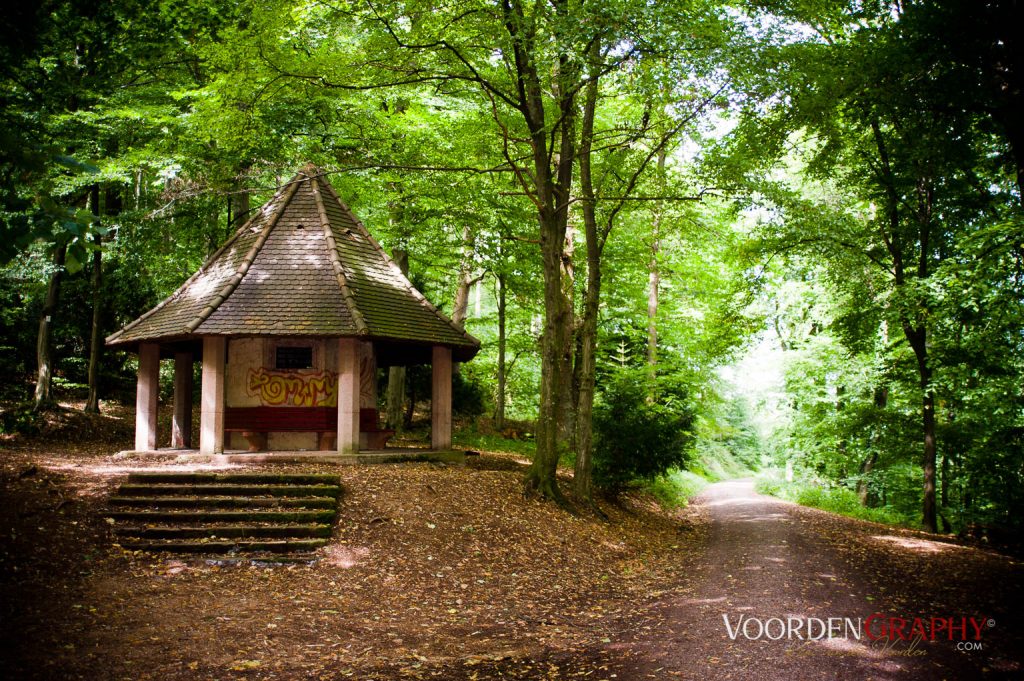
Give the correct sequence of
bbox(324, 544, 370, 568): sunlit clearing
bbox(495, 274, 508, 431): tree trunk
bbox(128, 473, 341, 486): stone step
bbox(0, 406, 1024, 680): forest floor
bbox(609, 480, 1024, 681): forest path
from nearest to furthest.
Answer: bbox(609, 480, 1024, 681): forest path → bbox(0, 406, 1024, 680): forest floor → bbox(324, 544, 370, 568): sunlit clearing → bbox(128, 473, 341, 486): stone step → bbox(495, 274, 508, 431): tree trunk

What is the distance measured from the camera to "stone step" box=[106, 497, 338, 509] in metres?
10.1

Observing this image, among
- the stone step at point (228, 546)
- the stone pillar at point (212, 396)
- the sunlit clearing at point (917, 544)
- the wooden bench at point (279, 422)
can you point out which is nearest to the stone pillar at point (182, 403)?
the wooden bench at point (279, 422)

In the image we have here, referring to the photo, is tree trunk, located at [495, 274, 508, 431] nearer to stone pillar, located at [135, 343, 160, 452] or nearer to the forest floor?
the forest floor

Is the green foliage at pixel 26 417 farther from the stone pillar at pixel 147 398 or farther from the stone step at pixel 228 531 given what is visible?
the stone step at pixel 228 531

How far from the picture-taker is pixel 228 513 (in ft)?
32.0

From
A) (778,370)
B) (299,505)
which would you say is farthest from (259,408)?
(778,370)

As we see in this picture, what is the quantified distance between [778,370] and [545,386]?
12.8 m

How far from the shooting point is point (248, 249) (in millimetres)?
14945

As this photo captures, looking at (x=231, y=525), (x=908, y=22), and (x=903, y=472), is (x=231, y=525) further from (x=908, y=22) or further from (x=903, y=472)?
(x=903, y=472)

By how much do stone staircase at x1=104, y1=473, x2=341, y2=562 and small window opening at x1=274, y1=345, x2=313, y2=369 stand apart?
12.6 ft

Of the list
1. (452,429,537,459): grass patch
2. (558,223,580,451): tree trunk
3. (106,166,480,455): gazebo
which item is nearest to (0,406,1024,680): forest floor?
(106,166,480,455): gazebo

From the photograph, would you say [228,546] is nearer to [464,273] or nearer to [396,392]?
[396,392]

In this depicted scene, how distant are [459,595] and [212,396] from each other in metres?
7.50

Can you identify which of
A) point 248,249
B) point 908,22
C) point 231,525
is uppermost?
point 908,22
